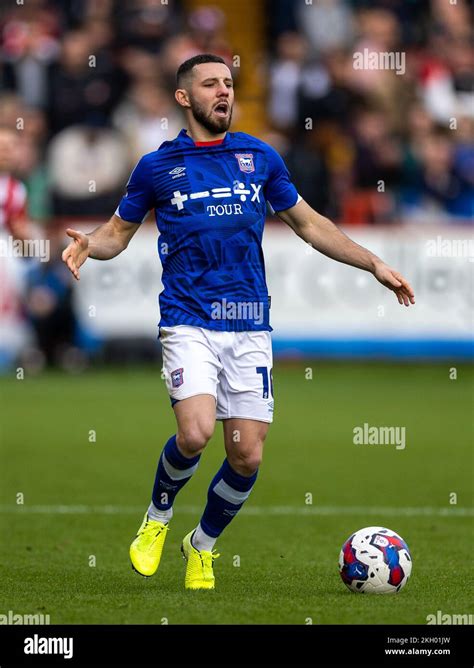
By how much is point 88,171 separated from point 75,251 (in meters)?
13.8

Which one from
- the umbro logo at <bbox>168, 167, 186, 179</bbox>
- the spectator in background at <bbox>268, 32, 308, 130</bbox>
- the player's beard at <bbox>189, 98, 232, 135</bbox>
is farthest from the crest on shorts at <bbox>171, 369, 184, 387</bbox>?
the spectator in background at <bbox>268, 32, 308, 130</bbox>

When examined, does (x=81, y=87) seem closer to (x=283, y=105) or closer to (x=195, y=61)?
(x=283, y=105)

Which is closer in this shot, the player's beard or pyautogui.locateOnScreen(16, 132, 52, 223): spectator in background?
the player's beard

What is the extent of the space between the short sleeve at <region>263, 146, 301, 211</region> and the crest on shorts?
1.07m

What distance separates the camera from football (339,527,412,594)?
7477 mm

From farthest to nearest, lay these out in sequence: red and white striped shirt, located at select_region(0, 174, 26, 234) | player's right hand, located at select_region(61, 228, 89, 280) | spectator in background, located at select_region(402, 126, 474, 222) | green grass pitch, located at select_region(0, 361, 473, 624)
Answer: spectator in background, located at select_region(402, 126, 474, 222)
red and white striped shirt, located at select_region(0, 174, 26, 234)
player's right hand, located at select_region(61, 228, 89, 280)
green grass pitch, located at select_region(0, 361, 473, 624)

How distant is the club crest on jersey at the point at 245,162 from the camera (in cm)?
776

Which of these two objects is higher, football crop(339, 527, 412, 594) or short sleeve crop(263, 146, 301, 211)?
short sleeve crop(263, 146, 301, 211)

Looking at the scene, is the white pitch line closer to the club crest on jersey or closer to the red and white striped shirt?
the red and white striped shirt

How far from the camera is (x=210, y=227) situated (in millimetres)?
7613

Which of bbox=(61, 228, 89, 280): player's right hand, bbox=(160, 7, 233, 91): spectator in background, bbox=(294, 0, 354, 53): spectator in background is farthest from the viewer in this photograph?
bbox=(294, 0, 354, 53): spectator in background

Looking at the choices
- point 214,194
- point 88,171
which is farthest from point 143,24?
point 214,194

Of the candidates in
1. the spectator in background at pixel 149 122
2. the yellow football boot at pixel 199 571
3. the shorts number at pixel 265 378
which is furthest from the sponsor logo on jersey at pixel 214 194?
the spectator in background at pixel 149 122

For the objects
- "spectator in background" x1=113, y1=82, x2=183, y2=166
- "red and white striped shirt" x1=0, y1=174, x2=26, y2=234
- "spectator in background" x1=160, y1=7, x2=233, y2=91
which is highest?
"spectator in background" x1=160, y1=7, x2=233, y2=91
